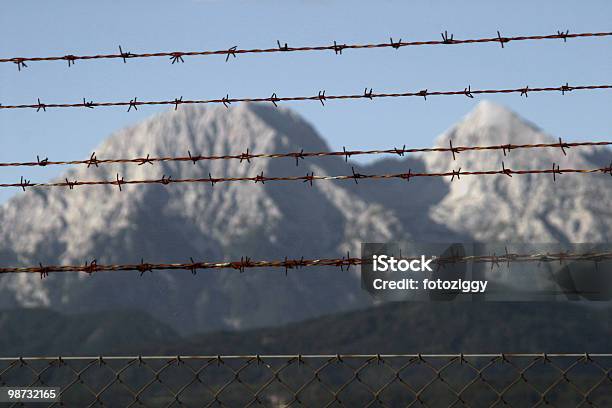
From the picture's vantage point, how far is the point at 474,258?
24.2ft

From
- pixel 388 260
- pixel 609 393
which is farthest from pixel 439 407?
pixel 388 260

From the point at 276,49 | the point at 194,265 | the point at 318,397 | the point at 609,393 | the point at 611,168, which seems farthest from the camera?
the point at 318,397

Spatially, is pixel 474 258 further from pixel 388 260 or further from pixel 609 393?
pixel 609 393

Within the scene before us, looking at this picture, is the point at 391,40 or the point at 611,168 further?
the point at 391,40

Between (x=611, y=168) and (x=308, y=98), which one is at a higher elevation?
(x=308, y=98)

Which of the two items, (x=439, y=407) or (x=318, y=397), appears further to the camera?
(x=318, y=397)

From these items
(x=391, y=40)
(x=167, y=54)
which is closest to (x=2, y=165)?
(x=167, y=54)

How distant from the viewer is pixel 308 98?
872 centimetres

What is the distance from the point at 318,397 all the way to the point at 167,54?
192 m

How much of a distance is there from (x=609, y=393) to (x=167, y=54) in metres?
171

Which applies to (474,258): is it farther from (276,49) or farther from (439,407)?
(439,407)

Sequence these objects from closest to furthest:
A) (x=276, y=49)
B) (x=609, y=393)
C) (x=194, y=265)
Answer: (x=194, y=265), (x=276, y=49), (x=609, y=393)

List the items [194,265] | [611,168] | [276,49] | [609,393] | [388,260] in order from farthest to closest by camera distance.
Result: [609,393] < [388,260] < [276,49] < [611,168] < [194,265]

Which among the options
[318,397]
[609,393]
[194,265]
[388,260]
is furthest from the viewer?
[318,397]
